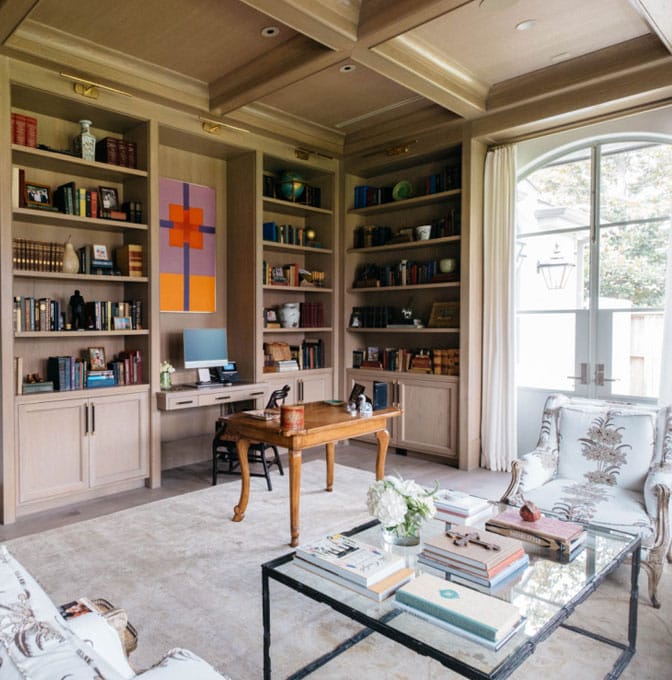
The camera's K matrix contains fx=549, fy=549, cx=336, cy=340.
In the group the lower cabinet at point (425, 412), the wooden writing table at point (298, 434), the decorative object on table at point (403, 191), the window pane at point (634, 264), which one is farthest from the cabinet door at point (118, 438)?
the window pane at point (634, 264)

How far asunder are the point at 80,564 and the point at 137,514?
0.79m

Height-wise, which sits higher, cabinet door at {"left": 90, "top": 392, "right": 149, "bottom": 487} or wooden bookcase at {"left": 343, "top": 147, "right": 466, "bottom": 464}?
wooden bookcase at {"left": 343, "top": 147, "right": 466, "bottom": 464}

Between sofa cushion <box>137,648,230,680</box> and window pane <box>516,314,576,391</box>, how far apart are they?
14.2ft

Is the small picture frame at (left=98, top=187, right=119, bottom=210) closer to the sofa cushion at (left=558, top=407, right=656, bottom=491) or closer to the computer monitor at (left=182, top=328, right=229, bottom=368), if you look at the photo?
the computer monitor at (left=182, top=328, right=229, bottom=368)

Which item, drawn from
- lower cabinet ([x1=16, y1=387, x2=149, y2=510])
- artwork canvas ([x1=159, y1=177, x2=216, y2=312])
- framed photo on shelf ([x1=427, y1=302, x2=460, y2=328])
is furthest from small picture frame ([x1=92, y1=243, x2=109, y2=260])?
framed photo on shelf ([x1=427, y1=302, x2=460, y2=328])

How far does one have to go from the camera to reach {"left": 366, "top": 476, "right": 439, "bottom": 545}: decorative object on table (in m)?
2.08

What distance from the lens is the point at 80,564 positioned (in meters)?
2.98

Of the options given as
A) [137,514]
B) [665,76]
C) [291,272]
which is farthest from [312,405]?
[665,76]

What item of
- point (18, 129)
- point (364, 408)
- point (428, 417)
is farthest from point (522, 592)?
point (18, 129)

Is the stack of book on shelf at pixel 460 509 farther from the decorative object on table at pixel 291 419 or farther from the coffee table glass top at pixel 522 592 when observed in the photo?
the decorative object on table at pixel 291 419

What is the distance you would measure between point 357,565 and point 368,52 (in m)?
3.10

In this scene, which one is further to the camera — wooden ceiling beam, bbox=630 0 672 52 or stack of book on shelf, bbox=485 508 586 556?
wooden ceiling beam, bbox=630 0 672 52

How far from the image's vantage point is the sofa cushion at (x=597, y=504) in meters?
2.60

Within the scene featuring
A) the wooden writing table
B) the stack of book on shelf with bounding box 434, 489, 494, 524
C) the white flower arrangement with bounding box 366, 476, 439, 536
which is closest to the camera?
the white flower arrangement with bounding box 366, 476, 439, 536
